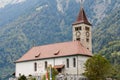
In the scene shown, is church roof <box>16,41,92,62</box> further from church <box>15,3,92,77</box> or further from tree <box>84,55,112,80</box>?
tree <box>84,55,112,80</box>

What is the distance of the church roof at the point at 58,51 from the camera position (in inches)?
4609

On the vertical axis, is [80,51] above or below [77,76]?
above

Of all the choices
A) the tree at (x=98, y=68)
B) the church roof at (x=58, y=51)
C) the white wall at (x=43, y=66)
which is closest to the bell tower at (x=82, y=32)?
the church roof at (x=58, y=51)

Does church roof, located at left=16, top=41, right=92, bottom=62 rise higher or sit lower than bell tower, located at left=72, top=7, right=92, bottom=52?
lower

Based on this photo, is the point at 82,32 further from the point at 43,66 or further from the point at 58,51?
the point at 43,66

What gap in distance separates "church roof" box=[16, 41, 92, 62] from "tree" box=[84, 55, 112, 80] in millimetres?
7884

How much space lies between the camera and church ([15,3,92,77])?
116m

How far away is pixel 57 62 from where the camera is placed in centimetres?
11894

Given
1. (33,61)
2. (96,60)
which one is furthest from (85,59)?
(33,61)

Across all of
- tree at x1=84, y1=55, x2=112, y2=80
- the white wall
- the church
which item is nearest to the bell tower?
the church

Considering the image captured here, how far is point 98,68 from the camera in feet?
354

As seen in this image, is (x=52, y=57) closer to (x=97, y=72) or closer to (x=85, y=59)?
(x=85, y=59)

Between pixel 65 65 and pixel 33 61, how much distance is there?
13.7 m

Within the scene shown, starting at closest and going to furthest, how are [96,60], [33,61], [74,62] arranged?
1. [96,60]
2. [74,62]
3. [33,61]
